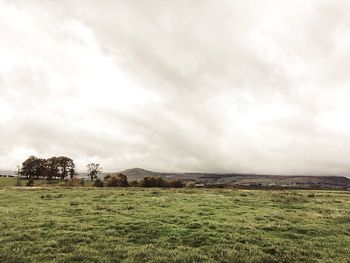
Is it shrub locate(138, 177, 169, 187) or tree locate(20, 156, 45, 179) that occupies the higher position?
tree locate(20, 156, 45, 179)

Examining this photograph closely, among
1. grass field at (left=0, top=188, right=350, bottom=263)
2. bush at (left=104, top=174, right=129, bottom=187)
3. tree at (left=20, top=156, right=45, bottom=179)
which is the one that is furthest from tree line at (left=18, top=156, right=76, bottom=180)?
grass field at (left=0, top=188, right=350, bottom=263)

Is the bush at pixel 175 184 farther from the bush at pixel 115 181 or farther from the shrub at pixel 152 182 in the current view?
the bush at pixel 115 181

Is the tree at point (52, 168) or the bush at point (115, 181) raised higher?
the tree at point (52, 168)

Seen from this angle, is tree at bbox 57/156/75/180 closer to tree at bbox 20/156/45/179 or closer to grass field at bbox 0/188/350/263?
tree at bbox 20/156/45/179

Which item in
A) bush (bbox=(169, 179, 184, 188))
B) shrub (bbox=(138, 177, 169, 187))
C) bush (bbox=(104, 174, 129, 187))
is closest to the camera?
bush (bbox=(104, 174, 129, 187))

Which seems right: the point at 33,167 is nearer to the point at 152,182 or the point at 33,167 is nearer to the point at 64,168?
the point at 64,168

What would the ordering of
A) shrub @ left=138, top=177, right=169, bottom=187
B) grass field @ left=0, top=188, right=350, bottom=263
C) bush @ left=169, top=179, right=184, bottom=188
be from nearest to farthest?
grass field @ left=0, top=188, right=350, bottom=263, shrub @ left=138, top=177, right=169, bottom=187, bush @ left=169, top=179, right=184, bottom=188

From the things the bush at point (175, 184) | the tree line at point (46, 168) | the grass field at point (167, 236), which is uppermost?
the tree line at point (46, 168)

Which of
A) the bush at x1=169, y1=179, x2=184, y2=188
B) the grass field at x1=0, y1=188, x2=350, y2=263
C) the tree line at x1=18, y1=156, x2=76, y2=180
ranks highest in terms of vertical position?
the tree line at x1=18, y1=156, x2=76, y2=180

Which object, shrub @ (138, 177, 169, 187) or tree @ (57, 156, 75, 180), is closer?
shrub @ (138, 177, 169, 187)

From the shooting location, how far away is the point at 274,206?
35281 mm

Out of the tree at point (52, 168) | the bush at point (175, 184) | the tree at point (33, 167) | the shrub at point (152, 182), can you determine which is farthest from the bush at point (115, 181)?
the tree at point (33, 167)

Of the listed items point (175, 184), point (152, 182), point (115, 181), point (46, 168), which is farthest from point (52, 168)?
point (175, 184)

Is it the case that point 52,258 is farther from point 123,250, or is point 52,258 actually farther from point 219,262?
point 219,262
